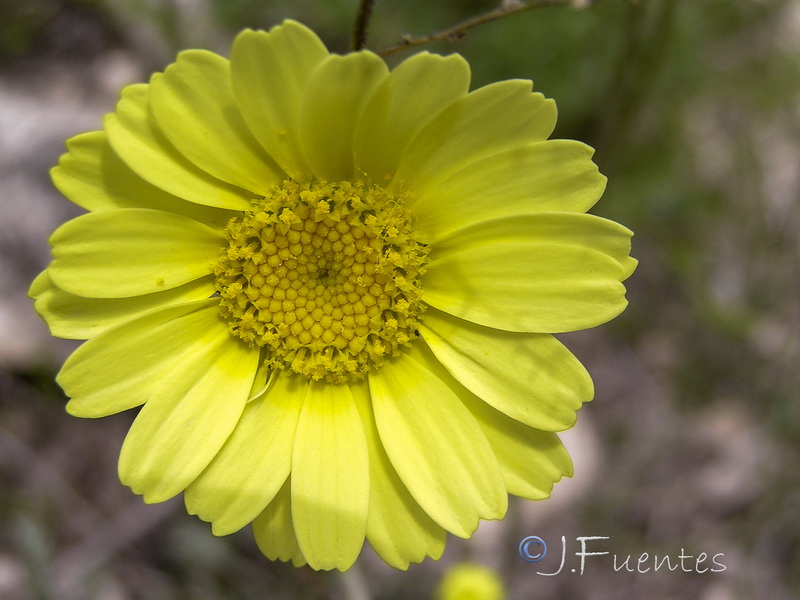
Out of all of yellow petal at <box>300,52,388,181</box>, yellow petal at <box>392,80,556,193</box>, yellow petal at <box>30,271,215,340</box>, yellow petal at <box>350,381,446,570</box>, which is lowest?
yellow petal at <box>350,381,446,570</box>

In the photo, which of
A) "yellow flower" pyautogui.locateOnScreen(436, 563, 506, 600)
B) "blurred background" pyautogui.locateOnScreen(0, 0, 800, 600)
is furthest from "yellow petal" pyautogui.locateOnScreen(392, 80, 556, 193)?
"yellow flower" pyautogui.locateOnScreen(436, 563, 506, 600)

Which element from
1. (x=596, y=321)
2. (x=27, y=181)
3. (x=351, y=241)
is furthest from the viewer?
(x=27, y=181)

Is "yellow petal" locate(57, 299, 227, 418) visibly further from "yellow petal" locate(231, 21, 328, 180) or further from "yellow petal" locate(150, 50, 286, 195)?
"yellow petal" locate(231, 21, 328, 180)

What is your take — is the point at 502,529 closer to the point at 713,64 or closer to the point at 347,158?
the point at 347,158

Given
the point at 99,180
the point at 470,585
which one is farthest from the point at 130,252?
the point at 470,585

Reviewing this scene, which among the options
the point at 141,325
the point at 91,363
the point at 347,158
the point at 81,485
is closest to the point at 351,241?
the point at 347,158

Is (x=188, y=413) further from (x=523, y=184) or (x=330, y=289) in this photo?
(x=523, y=184)
